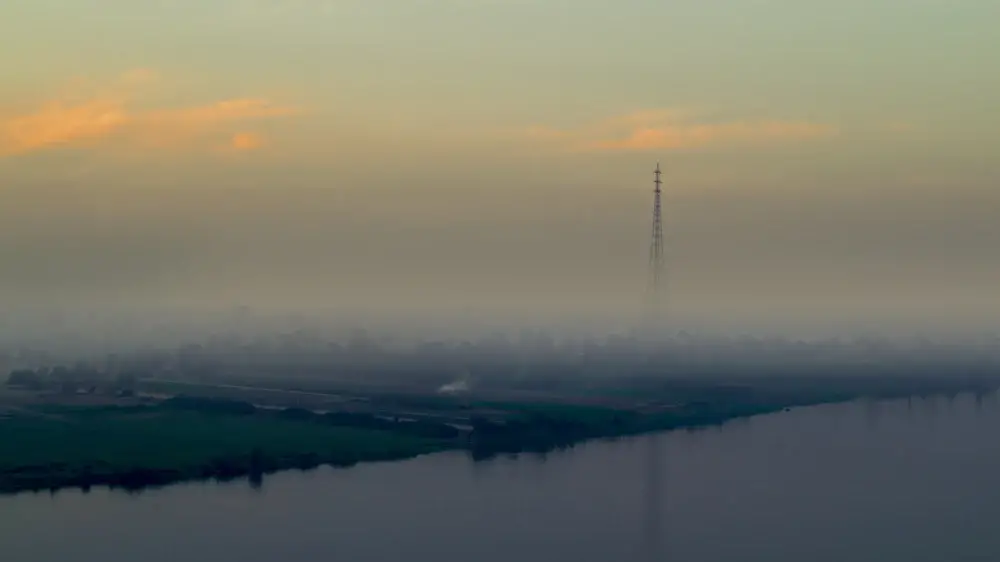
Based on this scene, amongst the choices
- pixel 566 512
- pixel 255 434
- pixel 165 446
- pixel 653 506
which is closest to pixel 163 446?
pixel 165 446

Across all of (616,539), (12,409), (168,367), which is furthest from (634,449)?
(168,367)

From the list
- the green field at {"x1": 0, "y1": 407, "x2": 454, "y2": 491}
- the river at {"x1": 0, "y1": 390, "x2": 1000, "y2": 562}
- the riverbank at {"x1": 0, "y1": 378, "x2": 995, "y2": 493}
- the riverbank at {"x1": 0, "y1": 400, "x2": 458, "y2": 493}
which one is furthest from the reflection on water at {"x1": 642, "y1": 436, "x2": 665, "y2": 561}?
the green field at {"x1": 0, "y1": 407, "x2": 454, "y2": 491}

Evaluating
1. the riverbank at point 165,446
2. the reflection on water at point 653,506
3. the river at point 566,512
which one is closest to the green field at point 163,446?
the riverbank at point 165,446

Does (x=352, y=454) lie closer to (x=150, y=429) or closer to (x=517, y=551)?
(x=150, y=429)

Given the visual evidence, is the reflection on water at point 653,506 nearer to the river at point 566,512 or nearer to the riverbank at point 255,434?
the river at point 566,512

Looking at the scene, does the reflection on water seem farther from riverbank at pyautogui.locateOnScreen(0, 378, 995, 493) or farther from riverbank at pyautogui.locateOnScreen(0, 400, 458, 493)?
riverbank at pyautogui.locateOnScreen(0, 400, 458, 493)

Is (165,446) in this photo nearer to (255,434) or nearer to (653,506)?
(255,434)
